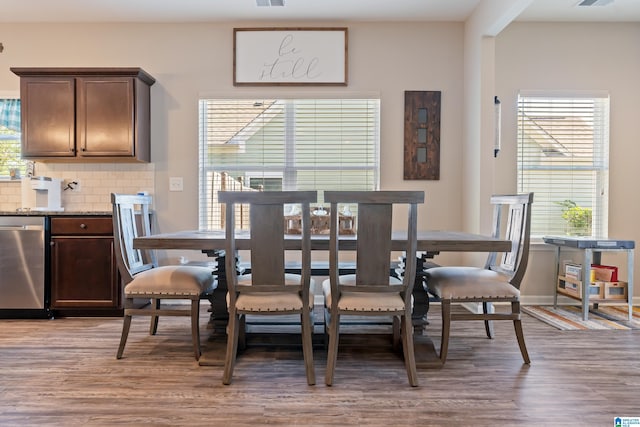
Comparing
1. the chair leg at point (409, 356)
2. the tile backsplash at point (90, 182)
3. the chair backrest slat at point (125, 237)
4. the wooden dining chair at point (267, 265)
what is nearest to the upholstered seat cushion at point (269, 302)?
the wooden dining chair at point (267, 265)

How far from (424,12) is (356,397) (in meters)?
3.43

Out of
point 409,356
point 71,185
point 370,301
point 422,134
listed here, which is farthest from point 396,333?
point 71,185

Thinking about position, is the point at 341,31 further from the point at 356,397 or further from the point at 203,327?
the point at 356,397

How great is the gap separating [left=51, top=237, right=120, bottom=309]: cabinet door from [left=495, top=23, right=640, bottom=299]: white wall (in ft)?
12.1

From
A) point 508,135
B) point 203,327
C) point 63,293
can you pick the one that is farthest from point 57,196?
point 508,135

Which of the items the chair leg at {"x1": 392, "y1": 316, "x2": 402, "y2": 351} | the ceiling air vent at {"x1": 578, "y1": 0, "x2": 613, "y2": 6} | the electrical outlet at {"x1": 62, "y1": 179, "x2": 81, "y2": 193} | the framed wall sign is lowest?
the chair leg at {"x1": 392, "y1": 316, "x2": 402, "y2": 351}

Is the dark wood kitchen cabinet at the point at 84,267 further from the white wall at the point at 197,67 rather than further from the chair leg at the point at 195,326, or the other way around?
the chair leg at the point at 195,326

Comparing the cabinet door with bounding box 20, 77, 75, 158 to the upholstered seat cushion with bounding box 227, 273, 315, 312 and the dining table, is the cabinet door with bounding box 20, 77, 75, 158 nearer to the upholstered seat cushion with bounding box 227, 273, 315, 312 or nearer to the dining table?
the dining table

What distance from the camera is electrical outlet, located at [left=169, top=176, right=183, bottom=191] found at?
12.9ft

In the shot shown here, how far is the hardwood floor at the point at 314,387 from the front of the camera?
1.76m

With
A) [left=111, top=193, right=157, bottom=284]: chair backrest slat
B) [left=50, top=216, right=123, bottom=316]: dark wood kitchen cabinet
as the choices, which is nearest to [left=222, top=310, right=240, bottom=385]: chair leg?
[left=111, top=193, right=157, bottom=284]: chair backrest slat

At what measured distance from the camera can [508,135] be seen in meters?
3.92

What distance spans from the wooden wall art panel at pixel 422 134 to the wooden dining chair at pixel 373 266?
6.62 feet

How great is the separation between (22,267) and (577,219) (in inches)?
199
